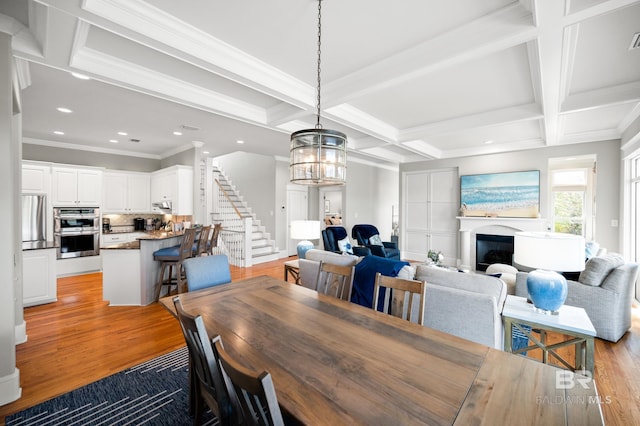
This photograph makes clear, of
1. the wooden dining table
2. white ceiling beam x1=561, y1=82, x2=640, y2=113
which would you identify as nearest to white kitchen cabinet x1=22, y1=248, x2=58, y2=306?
the wooden dining table

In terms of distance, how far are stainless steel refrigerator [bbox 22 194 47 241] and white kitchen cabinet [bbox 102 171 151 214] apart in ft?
3.91

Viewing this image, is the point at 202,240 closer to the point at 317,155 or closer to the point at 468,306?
the point at 317,155

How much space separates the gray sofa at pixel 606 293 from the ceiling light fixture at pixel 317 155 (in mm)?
2978

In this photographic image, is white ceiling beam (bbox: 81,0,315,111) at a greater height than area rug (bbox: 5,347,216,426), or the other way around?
white ceiling beam (bbox: 81,0,315,111)

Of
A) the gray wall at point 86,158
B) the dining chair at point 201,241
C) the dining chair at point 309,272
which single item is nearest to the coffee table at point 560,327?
A: the dining chair at point 309,272

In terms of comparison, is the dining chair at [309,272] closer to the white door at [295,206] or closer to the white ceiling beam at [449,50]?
→ the white ceiling beam at [449,50]

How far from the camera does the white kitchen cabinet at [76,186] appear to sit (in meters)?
5.24

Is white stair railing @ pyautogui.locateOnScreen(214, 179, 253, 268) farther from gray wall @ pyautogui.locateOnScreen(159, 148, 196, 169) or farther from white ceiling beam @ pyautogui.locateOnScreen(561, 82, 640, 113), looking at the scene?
white ceiling beam @ pyautogui.locateOnScreen(561, 82, 640, 113)

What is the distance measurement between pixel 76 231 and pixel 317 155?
19.5ft

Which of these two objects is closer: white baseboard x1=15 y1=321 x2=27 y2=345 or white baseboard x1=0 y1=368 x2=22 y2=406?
white baseboard x1=0 y1=368 x2=22 y2=406

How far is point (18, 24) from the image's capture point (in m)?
Answer: 2.11

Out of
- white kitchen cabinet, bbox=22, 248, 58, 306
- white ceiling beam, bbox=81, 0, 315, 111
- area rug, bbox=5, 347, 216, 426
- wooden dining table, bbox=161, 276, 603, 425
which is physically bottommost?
area rug, bbox=5, 347, 216, 426

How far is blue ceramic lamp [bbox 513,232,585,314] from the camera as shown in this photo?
1952mm

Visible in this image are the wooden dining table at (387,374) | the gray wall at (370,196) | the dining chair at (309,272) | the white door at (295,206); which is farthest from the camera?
the white door at (295,206)
